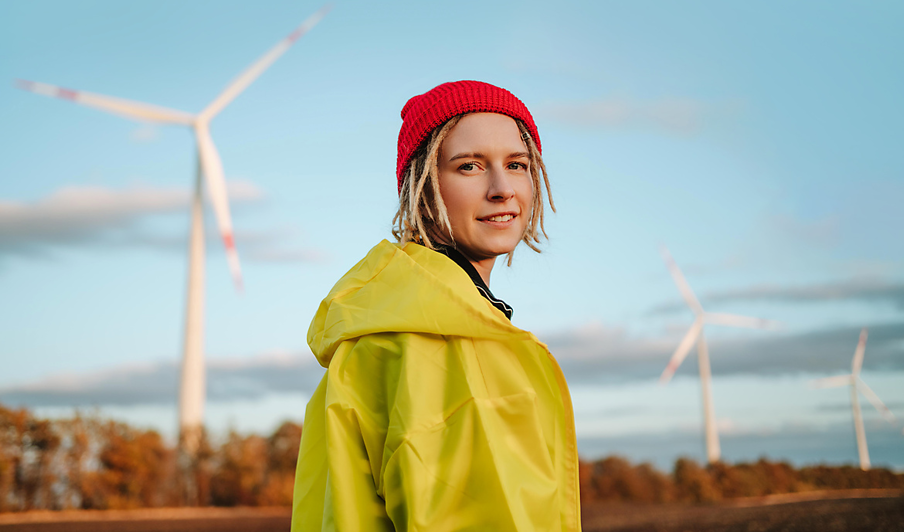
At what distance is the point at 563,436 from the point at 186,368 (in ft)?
90.6

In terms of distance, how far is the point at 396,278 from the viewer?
2.47m

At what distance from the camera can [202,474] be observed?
80.4 feet

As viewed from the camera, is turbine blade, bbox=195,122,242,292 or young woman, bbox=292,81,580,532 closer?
young woman, bbox=292,81,580,532

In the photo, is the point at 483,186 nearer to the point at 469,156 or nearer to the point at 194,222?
the point at 469,156

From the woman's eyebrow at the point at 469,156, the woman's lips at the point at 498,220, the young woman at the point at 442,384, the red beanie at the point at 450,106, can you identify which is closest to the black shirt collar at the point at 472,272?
the young woman at the point at 442,384

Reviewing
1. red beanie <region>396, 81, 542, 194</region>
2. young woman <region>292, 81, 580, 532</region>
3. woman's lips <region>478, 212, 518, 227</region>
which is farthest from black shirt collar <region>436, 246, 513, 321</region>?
red beanie <region>396, 81, 542, 194</region>

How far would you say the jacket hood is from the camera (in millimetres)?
2273

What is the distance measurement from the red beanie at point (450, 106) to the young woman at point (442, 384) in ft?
0.03

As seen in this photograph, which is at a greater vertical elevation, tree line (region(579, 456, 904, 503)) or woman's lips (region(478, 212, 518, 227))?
woman's lips (region(478, 212, 518, 227))

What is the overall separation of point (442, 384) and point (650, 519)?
14.9 metres

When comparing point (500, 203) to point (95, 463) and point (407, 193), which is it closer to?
point (407, 193)

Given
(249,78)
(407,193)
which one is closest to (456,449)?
(407,193)

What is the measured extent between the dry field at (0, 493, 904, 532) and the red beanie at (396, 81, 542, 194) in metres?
10.2

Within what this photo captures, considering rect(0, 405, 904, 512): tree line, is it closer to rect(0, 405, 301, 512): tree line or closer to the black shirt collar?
rect(0, 405, 301, 512): tree line
